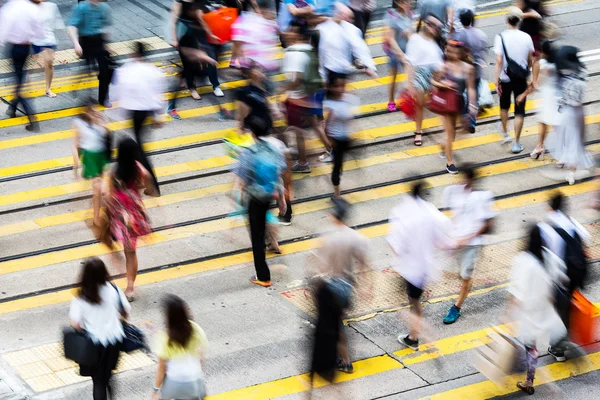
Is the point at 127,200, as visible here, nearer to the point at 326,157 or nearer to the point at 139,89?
the point at 139,89

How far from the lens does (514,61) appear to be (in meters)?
14.3

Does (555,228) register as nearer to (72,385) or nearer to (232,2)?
(72,385)

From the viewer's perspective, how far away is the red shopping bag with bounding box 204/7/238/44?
647 inches

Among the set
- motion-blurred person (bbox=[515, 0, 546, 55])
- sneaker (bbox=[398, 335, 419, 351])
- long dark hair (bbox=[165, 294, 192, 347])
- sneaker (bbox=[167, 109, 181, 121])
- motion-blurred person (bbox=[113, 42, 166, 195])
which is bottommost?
sneaker (bbox=[167, 109, 181, 121])

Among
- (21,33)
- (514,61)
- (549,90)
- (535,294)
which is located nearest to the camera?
(535,294)

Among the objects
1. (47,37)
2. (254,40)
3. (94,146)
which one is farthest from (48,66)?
(94,146)

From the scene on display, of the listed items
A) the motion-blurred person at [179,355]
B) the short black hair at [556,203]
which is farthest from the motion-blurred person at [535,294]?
→ the motion-blurred person at [179,355]

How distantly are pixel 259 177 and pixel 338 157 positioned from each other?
213 centimetres

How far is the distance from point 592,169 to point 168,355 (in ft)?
25.4

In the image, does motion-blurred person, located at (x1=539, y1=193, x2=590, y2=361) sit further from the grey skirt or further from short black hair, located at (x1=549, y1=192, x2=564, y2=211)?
the grey skirt

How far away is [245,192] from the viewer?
11.2 m

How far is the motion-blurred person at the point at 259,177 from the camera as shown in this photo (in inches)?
436

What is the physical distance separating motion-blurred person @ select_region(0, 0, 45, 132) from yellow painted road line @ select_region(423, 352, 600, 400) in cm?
816

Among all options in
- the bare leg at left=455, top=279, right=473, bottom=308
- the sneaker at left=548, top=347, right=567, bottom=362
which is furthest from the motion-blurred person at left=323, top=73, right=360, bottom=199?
the sneaker at left=548, top=347, right=567, bottom=362
